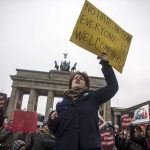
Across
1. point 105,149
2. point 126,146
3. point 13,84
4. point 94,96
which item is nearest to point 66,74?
point 13,84

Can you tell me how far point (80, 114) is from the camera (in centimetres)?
268

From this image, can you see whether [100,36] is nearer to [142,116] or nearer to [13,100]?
[142,116]

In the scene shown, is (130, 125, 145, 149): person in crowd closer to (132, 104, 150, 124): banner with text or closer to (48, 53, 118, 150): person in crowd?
(48, 53, 118, 150): person in crowd

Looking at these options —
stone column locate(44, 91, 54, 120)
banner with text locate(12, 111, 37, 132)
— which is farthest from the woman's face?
stone column locate(44, 91, 54, 120)

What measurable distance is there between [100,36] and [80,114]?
4.05 ft

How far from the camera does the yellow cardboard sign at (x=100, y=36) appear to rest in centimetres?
331

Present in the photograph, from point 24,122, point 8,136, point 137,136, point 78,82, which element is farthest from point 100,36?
point 8,136

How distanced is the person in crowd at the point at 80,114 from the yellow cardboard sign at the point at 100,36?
16.2 inches

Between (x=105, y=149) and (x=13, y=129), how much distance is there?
4030 mm

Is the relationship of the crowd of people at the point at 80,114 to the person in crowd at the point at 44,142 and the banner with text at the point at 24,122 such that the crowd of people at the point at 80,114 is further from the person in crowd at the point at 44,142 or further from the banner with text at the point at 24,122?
the banner with text at the point at 24,122

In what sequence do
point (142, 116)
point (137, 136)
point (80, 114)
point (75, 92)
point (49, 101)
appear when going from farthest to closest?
point (49, 101) < point (142, 116) < point (137, 136) < point (75, 92) < point (80, 114)

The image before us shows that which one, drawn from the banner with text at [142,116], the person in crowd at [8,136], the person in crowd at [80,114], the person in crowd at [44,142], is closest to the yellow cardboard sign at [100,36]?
the person in crowd at [80,114]

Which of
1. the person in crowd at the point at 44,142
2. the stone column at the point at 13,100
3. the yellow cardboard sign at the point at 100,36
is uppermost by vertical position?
the stone column at the point at 13,100

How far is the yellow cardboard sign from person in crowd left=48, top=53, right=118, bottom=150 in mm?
412
